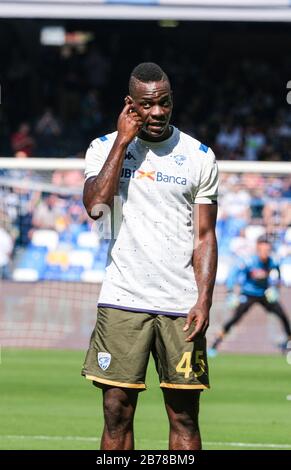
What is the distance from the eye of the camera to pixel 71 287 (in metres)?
18.1

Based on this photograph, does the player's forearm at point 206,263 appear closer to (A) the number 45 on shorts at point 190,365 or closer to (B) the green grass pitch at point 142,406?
(A) the number 45 on shorts at point 190,365

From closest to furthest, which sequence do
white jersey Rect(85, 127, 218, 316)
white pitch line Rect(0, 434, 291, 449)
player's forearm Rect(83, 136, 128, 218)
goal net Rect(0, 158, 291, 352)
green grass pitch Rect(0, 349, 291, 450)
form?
1. player's forearm Rect(83, 136, 128, 218)
2. white jersey Rect(85, 127, 218, 316)
3. white pitch line Rect(0, 434, 291, 449)
4. green grass pitch Rect(0, 349, 291, 450)
5. goal net Rect(0, 158, 291, 352)

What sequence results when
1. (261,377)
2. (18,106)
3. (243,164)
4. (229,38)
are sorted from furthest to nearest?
1. (229,38)
2. (18,106)
3. (243,164)
4. (261,377)

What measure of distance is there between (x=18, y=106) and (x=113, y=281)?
25.5 metres

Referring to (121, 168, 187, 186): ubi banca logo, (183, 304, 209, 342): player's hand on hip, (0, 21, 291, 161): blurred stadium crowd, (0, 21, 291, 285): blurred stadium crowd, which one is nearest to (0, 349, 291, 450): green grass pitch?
(183, 304, 209, 342): player's hand on hip

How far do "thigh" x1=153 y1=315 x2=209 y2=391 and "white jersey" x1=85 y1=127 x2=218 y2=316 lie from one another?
83mm

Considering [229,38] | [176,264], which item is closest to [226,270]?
[176,264]

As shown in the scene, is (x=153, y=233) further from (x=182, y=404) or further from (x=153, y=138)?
(x=182, y=404)

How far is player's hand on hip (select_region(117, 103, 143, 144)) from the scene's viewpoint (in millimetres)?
6871

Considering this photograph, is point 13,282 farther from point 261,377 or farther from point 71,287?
point 261,377

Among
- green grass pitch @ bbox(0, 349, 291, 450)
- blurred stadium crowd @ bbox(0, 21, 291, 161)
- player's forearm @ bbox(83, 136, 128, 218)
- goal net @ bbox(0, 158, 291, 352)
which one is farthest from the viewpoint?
blurred stadium crowd @ bbox(0, 21, 291, 161)

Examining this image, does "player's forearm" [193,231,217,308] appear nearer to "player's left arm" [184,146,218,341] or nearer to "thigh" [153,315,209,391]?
"player's left arm" [184,146,218,341]

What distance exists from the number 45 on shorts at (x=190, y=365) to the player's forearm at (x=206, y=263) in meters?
0.36

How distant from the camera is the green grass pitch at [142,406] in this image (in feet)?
32.5
